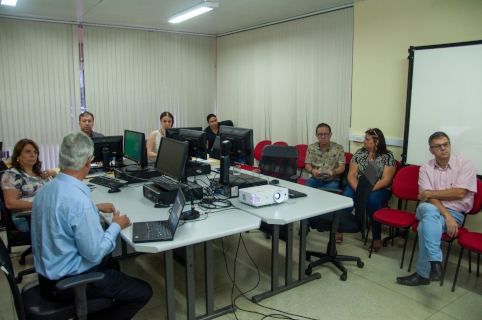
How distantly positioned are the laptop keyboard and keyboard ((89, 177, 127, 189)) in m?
1.07

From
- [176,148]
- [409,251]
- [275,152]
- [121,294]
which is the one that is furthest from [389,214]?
[121,294]

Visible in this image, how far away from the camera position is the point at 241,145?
3.30m

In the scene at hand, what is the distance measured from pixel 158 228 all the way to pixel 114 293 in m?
0.44

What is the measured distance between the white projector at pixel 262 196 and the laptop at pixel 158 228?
24.4 inches

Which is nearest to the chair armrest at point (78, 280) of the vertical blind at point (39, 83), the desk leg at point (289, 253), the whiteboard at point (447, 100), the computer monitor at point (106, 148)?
the desk leg at point (289, 253)

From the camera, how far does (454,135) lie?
12.2ft

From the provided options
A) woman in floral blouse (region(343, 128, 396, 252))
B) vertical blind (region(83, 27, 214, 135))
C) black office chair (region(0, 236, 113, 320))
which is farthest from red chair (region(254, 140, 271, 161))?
black office chair (region(0, 236, 113, 320))

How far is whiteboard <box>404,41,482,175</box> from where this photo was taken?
3.53 meters

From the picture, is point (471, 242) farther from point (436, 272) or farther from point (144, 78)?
point (144, 78)

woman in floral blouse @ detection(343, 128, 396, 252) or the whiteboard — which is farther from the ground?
the whiteboard

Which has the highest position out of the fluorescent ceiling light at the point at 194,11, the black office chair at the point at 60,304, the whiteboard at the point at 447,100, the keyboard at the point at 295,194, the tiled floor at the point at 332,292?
the fluorescent ceiling light at the point at 194,11

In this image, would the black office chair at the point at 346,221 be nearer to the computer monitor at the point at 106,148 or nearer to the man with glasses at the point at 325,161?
the man with glasses at the point at 325,161

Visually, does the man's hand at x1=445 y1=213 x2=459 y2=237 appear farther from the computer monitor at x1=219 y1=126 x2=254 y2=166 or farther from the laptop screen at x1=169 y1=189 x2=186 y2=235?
the laptop screen at x1=169 y1=189 x2=186 y2=235

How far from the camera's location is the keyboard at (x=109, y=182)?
324 centimetres
